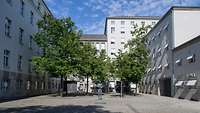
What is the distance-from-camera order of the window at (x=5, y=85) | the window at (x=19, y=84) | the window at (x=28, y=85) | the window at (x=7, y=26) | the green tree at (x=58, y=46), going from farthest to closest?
1. the window at (x=28, y=85)
2. the green tree at (x=58, y=46)
3. the window at (x=19, y=84)
4. the window at (x=7, y=26)
5. the window at (x=5, y=85)

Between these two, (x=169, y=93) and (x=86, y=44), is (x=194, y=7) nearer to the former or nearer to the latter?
(x=169, y=93)

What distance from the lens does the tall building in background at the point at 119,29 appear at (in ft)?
330

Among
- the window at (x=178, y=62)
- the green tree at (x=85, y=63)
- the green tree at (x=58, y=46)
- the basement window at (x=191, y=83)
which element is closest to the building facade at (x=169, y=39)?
the window at (x=178, y=62)

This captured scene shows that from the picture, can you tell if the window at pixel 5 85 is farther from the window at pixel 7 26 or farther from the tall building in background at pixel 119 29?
the tall building in background at pixel 119 29

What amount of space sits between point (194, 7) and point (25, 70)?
2265cm

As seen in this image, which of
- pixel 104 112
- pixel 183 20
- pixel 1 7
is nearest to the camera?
pixel 104 112

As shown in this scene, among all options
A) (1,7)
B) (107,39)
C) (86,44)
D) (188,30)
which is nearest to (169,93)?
(188,30)

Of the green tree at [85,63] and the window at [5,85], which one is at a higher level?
the green tree at [85,63]

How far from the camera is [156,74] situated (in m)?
57.4

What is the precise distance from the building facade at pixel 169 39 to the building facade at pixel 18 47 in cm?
1837

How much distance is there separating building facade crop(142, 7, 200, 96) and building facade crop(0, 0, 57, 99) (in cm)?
1837

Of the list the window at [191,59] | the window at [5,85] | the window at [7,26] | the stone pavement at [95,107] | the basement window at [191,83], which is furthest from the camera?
the window at [7,26]

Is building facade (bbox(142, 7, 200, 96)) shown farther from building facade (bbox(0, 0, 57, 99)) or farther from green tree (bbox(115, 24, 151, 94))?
building facade (bbox(0, 0, 57, 99))

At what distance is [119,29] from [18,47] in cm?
6431
